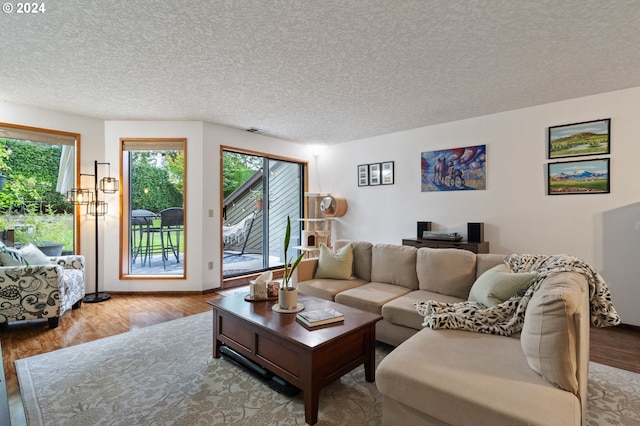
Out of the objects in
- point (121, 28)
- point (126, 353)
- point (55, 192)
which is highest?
point (121, 28)

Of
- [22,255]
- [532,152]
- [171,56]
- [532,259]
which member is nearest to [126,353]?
[22,255]

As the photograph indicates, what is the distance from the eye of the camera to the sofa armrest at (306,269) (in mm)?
3293

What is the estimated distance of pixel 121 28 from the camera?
6.83ft

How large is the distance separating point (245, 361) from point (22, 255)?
2844 millimetres

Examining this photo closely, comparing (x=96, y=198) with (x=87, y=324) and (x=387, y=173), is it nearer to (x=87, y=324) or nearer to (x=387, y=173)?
(x=87, y=324)

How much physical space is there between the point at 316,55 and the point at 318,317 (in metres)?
2.03

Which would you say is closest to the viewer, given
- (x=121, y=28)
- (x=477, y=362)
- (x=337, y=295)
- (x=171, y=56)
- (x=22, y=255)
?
(x=477, y=362)

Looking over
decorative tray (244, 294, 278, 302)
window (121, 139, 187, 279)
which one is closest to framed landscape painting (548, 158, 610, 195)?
decorative tray (244, 294, 278, 302)

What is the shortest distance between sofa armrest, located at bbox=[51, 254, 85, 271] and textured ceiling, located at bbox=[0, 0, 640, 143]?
185cm

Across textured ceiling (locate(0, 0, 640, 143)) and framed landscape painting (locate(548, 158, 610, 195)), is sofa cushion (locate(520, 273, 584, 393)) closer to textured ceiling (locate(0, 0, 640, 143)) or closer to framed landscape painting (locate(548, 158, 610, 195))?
textured ceiling (locate(0, 0, 640, 143))

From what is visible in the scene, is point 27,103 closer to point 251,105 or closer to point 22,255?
point 22,255

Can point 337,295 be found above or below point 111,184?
below

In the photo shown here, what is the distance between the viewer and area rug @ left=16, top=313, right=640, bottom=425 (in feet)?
5.62

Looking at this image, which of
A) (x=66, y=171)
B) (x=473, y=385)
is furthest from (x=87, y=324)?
(x=473, y=385)
